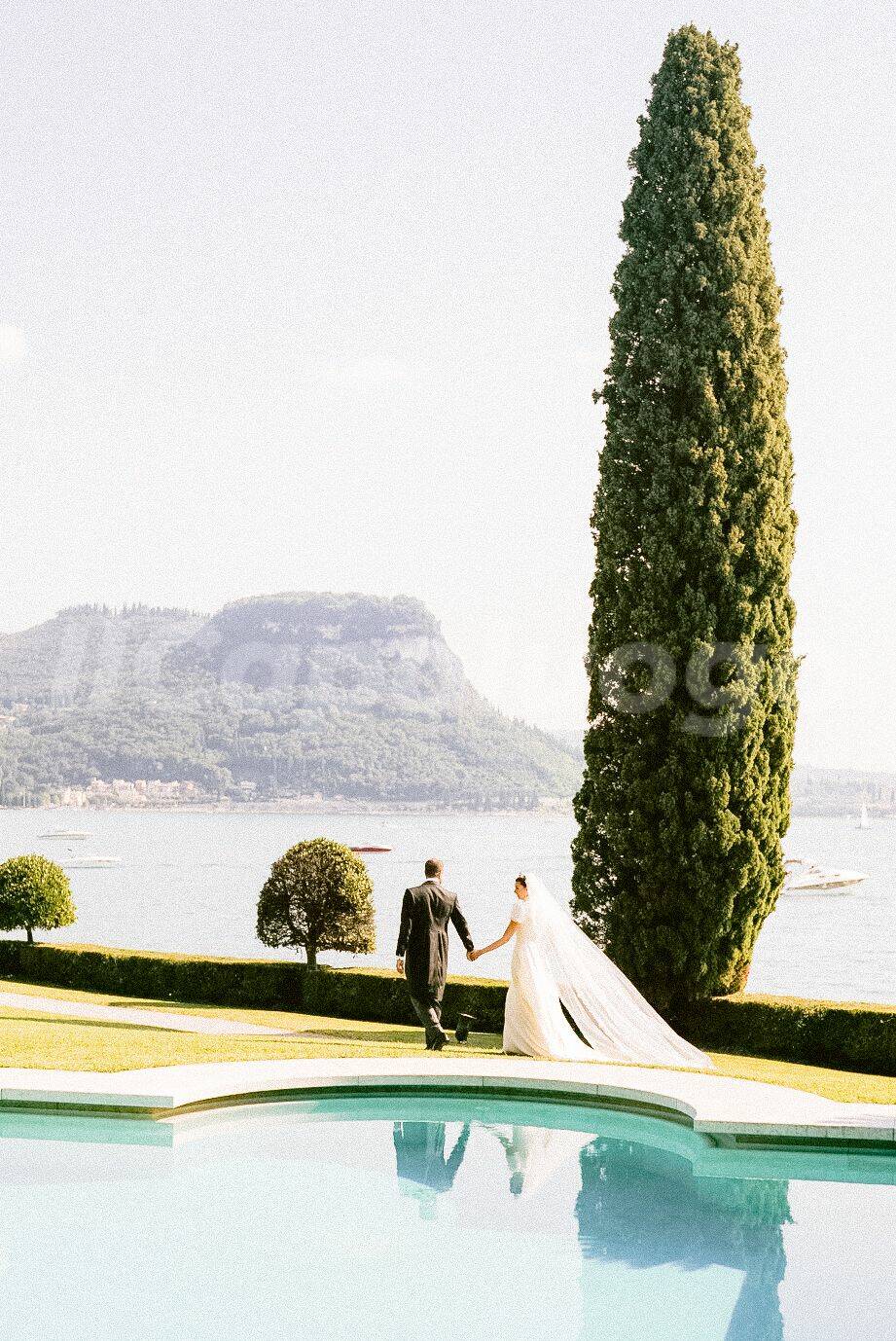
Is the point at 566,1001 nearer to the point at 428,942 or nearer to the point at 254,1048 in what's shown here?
the point at 428,942

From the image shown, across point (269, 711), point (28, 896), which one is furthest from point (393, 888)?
point (28, 896)

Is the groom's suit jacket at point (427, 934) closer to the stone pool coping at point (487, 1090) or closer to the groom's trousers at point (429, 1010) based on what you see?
the groom's trousers at point (429, 1010)

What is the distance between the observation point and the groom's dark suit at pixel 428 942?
12.8 m

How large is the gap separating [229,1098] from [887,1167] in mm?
4602

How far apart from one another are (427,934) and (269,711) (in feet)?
388

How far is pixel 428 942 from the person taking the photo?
13.0m

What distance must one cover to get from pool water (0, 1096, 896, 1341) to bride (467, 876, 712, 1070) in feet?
8.61

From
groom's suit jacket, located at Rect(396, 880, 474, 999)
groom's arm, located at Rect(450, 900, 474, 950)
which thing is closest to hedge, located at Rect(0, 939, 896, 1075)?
groom's suit jacket, located at Rect(396, 880, 474, 999)

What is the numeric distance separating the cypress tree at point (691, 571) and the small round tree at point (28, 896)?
986cm

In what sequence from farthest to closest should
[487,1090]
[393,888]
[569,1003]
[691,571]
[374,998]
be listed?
[393,888] → [374,998] → [691,571] → [569,1003] → [487,1090]

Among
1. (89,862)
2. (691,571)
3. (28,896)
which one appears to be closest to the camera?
(691,571)

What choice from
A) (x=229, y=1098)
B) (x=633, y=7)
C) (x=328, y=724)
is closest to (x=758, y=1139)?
(x=229, y=1098)

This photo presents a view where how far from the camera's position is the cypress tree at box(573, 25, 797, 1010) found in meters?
16.5

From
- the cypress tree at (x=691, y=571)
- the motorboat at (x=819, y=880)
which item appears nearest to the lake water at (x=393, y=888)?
the motorboat at (x=819, y=880)
